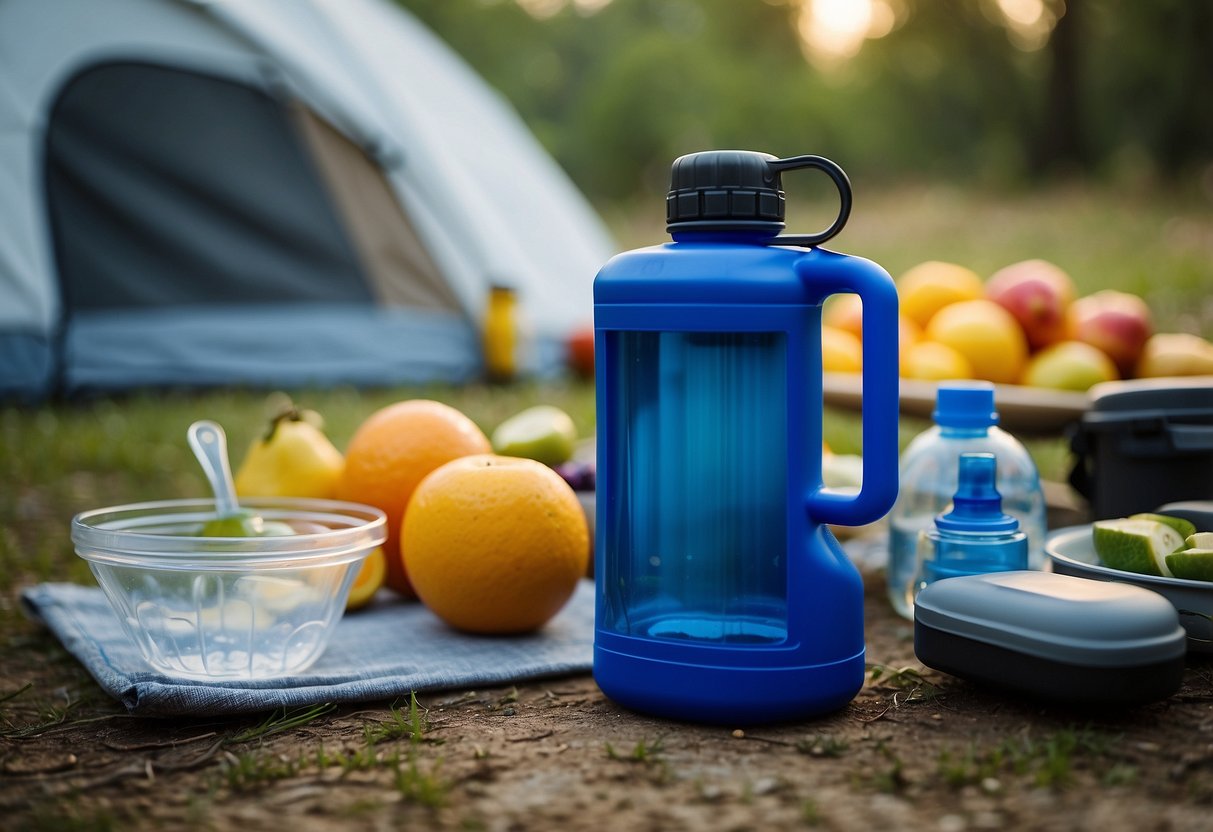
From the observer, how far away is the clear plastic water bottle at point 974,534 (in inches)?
69.2

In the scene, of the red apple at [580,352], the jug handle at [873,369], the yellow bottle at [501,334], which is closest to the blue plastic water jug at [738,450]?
the jug handle at [873,369]

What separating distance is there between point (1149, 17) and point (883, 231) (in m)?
8.07

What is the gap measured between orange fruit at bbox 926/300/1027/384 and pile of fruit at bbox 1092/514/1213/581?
3.37 ft

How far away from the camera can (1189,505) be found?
187 centimetres

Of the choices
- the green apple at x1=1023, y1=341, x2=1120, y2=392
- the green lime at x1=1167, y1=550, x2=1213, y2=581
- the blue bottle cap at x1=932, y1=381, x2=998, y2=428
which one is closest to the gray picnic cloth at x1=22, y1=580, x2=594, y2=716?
the blue bottle cap at x1=932, y1=381, x2=998, y2=428

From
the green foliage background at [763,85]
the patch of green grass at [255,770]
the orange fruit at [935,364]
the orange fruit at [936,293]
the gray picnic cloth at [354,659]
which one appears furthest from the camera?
the green foliage background at [763,85]

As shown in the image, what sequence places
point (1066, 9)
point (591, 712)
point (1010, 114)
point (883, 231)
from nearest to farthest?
point (591, 712)
point (883, 231)
point (1066, 9)
point (1010, 114)

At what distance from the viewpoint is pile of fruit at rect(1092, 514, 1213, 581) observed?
1.64m

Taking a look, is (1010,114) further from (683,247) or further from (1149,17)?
(683,247)

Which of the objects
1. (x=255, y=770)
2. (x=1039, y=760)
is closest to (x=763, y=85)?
(x=1039, y=760)

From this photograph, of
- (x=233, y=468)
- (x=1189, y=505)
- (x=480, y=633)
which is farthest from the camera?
(x=233, y=468)

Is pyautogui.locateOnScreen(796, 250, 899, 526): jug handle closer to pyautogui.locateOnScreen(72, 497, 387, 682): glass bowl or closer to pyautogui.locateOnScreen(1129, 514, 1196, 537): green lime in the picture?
pyautogui.locateOnScreen(1129, 514, 1196, 537): green lime

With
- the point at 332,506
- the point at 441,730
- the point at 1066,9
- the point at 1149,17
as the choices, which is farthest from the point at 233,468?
the point at 1149,17

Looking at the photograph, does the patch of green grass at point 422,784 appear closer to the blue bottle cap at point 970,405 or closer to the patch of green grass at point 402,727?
the patch of green grass at point 402,727
